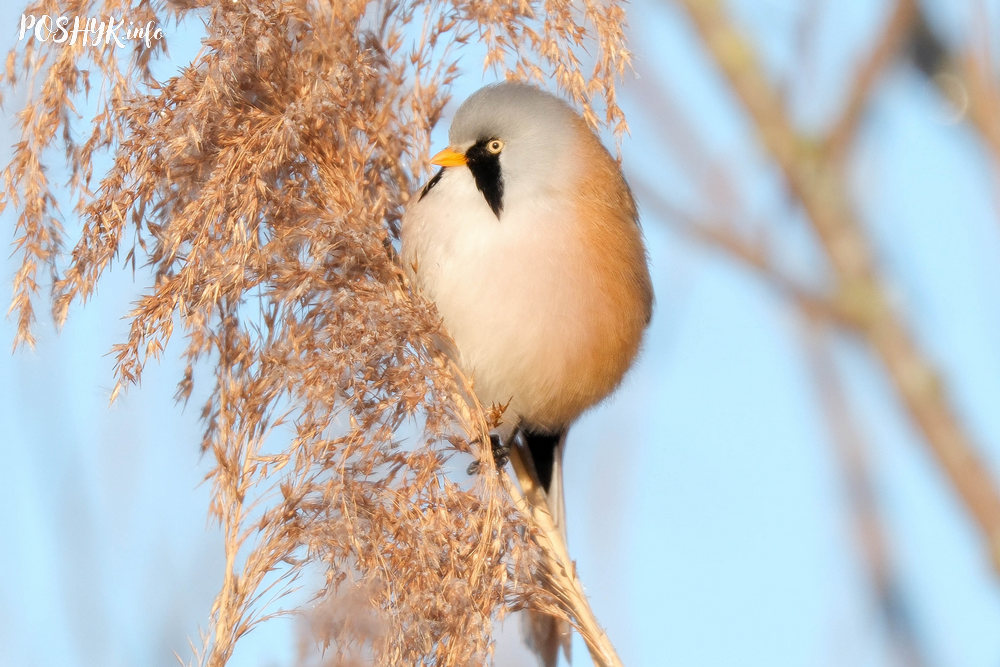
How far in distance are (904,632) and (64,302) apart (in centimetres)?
154

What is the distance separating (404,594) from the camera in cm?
205

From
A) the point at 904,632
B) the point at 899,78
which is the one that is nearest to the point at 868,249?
the point at 899,78

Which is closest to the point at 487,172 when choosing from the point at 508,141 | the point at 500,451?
the point at 508,141

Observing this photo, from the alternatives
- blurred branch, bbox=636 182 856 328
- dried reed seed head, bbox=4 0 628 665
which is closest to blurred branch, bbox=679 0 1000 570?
blurred branch, bbox=636 182 856 328

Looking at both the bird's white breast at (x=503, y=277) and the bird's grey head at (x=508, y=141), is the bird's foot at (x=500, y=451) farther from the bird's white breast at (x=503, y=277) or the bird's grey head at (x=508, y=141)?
the bird's grey head at (x=508, y=141)

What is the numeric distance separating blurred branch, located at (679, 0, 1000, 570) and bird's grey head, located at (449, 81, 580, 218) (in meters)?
1.66

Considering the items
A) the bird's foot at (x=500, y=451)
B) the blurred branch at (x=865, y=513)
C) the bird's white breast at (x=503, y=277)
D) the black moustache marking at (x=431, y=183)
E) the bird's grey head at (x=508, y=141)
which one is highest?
the bird's grey head at (x=508, y=141)

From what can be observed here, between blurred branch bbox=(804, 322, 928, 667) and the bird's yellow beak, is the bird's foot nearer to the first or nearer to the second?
the bird's yellow beak

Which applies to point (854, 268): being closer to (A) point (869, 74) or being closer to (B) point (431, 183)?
(A) point (869, 74)

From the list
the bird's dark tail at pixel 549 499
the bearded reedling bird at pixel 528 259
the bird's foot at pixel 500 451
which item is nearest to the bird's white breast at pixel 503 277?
the bearded reedling bird at pixel 528 259

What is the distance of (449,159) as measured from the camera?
9.55 ft

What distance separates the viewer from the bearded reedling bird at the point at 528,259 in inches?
112

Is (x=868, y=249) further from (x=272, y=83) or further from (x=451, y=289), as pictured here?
(x=451, y=289)
